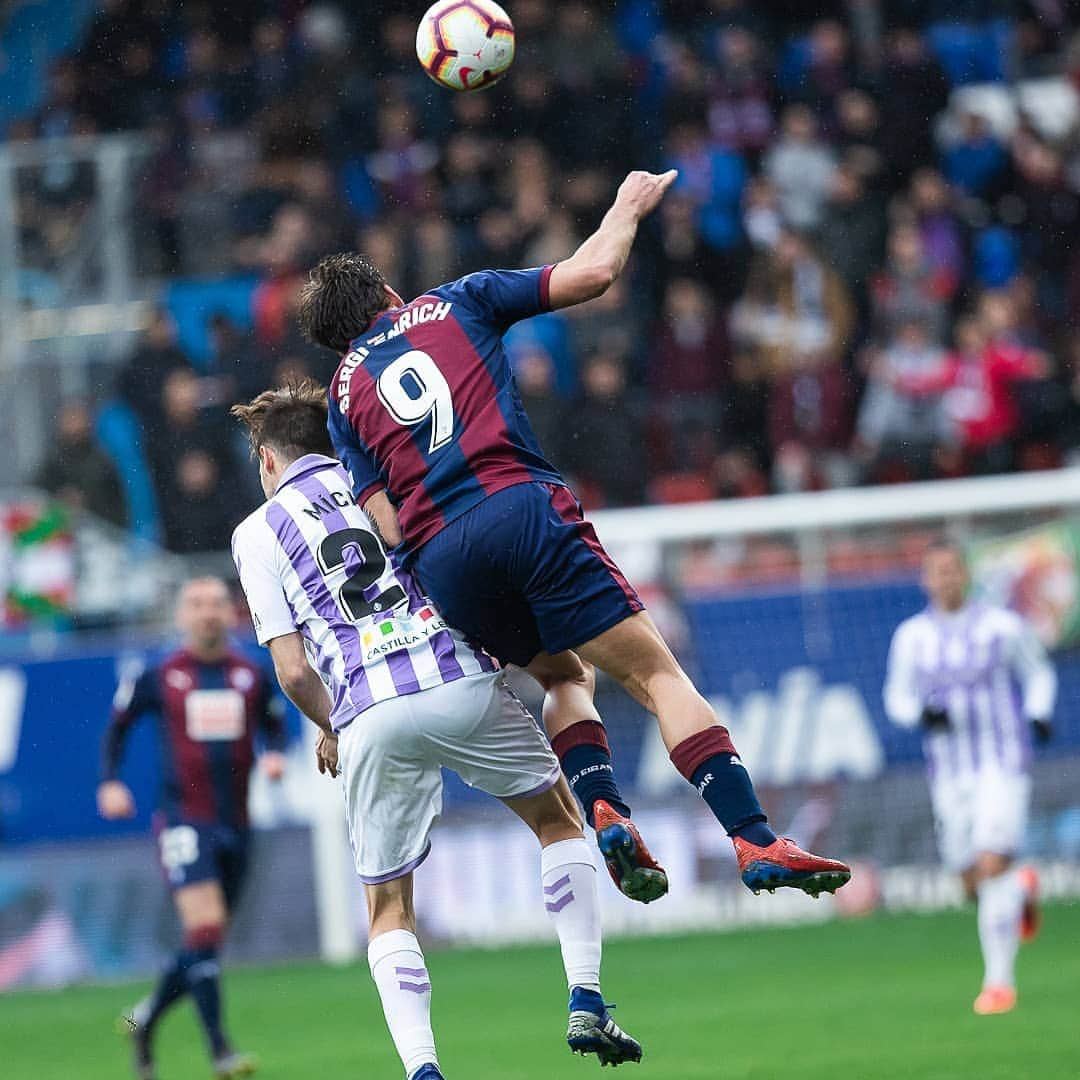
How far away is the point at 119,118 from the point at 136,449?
4.67m

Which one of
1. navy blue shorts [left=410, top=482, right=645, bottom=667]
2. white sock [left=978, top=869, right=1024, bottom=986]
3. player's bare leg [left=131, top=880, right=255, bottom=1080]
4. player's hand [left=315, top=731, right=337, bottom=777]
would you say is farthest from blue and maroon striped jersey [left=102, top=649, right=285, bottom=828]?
navy blue shorts [left=410, top=482, right=645, bottom=667]

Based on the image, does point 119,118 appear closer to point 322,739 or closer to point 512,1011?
point 512,1011

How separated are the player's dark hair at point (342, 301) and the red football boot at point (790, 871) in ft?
6.28

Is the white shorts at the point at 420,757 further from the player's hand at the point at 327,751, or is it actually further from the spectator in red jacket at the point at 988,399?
the spectator in red jacket at the point at 988,399

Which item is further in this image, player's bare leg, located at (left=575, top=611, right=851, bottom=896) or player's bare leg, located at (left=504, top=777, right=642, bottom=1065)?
player's bare leg, located at (left=504, top=777, right=642, bottom=1065)

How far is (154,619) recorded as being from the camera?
45.9 ft

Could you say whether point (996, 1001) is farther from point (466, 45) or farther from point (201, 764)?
point (466, 45)

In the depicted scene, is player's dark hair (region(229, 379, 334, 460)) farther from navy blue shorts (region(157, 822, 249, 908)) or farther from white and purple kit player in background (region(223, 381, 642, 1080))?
navy blue shorts (region(157, 822, 249, 908))

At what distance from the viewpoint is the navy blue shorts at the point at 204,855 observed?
9.63 m

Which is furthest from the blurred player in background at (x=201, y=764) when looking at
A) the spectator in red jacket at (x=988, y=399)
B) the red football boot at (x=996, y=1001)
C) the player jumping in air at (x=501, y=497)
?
the spectator in red jacket at (x=988, y=399)

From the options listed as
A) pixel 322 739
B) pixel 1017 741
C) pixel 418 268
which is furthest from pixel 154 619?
pixel 322 739

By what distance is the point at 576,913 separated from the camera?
21.0 feet

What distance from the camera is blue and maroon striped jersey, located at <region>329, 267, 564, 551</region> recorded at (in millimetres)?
5996

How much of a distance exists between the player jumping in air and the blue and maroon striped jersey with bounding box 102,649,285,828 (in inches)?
162
